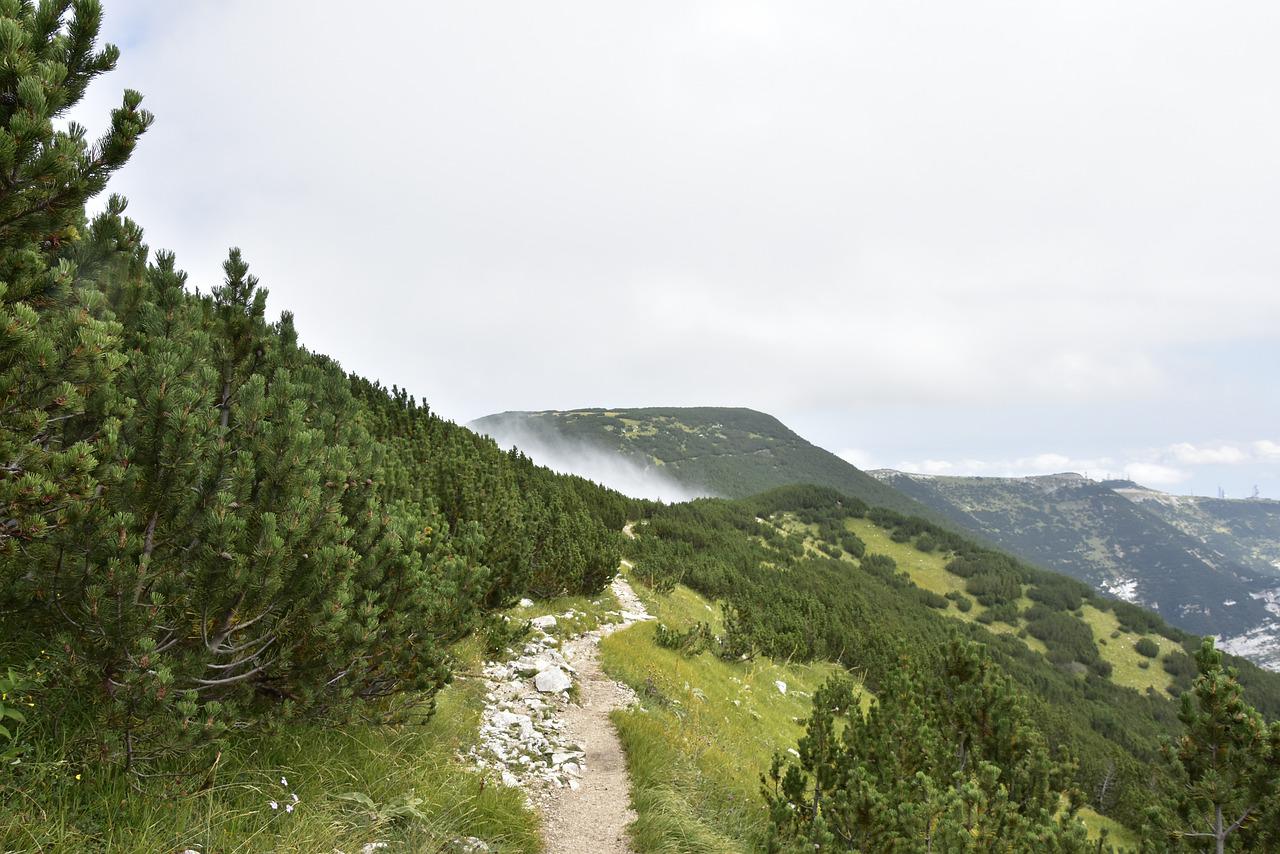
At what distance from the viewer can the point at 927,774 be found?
26.0ft

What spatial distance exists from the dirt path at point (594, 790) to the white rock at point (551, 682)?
40 cm

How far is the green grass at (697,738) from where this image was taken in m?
6.35

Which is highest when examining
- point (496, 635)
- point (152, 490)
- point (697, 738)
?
point (152, 490)

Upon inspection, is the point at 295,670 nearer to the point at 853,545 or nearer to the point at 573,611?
the point at 573,611

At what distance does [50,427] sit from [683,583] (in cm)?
3458

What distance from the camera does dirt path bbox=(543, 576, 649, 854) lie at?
19.0ft

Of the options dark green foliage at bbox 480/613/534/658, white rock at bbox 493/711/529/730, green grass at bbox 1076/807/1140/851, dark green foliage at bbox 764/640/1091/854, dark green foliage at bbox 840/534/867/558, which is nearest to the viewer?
dark green foliage at bbox 764/640/1091/854

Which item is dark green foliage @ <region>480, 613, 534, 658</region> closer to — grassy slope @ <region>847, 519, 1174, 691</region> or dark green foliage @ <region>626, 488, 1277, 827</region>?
dark green foliage @ <region>626, 488, 1277, 827</region>

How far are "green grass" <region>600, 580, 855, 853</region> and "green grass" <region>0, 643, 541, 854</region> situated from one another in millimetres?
1740

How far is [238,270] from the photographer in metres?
6.07

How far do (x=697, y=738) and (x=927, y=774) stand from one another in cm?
359

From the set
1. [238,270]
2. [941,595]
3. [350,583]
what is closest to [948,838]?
[350,583]

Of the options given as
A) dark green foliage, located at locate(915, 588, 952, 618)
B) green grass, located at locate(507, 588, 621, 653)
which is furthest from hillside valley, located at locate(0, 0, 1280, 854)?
dark green foliage, located at locate(915, 588, 952, 618)

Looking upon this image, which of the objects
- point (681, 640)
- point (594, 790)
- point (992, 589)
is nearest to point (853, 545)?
point (992, 589)
